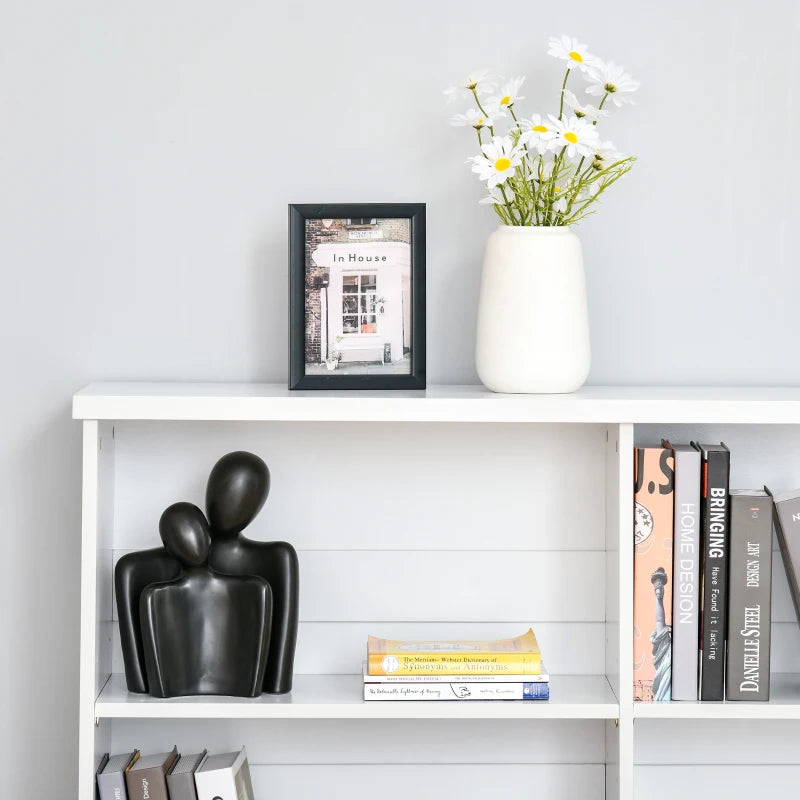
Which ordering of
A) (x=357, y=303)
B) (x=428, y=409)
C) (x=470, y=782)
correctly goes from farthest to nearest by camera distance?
(x=470, y=782), (x=357, y=303), (x=428, y=409)

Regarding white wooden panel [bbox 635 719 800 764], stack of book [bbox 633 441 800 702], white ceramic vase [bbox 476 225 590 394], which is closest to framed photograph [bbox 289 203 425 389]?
white ceramic vase [bbox 476 225 590 394]

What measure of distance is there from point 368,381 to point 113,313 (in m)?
0.36

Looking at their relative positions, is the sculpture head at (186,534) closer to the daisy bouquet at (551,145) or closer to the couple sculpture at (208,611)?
the couple sculpture at (208,611)

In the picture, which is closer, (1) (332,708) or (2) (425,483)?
(1) (332,708)

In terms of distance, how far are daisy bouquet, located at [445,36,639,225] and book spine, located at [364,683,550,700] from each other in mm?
560

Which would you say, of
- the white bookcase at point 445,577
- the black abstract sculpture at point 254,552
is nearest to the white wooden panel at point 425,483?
the white bookcase at point 445,577

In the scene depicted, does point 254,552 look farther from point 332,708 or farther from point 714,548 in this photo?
point 714,548

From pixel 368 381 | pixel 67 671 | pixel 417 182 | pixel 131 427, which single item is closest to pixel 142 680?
pixel 67 671

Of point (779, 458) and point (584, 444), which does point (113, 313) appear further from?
point (779, 458)

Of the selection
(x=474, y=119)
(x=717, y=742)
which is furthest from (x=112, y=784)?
(x=474, y=119)

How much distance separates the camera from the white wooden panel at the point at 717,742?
4.41 ft

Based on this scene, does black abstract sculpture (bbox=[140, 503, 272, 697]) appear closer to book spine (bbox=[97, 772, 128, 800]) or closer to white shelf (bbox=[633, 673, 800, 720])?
book spine (bbox=[97, 772, 128, 800])

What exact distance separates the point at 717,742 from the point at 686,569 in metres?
0.33

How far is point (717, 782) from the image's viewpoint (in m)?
1.35
